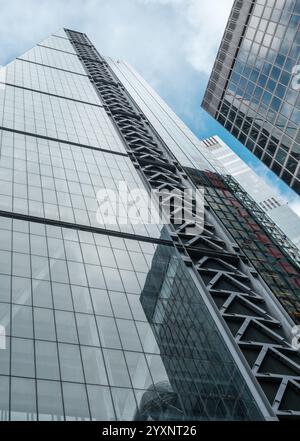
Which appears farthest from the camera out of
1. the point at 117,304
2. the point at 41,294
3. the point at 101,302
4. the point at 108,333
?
the point at 117,304

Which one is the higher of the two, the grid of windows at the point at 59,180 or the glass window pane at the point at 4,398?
the glass window pane at the point at 4,398

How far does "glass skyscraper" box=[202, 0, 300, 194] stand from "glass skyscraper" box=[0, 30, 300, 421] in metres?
8.70

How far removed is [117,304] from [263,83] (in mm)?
30142

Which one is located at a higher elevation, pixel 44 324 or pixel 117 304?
pixel 44 324

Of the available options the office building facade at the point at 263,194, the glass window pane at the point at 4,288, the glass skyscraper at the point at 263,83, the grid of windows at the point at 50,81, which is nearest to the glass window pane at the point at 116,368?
the glass window pane at the point at 4,288

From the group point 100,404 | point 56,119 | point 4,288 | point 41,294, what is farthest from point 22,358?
point 56,119

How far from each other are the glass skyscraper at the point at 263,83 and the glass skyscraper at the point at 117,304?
8.70m

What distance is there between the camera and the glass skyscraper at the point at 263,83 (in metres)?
43.4

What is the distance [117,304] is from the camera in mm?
27812

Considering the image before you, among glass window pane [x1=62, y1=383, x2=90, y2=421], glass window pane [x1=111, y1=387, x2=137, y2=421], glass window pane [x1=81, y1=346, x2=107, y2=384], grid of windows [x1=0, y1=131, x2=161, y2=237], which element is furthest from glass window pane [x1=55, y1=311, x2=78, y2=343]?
grid of windows [x1=0, y1=131, x2=161, y2=237]

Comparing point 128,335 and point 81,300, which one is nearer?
point 128,335

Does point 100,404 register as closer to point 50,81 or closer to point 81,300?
point 81,300

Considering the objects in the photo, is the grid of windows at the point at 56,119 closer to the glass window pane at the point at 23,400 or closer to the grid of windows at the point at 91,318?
the grid of windows at the point at 91,318
